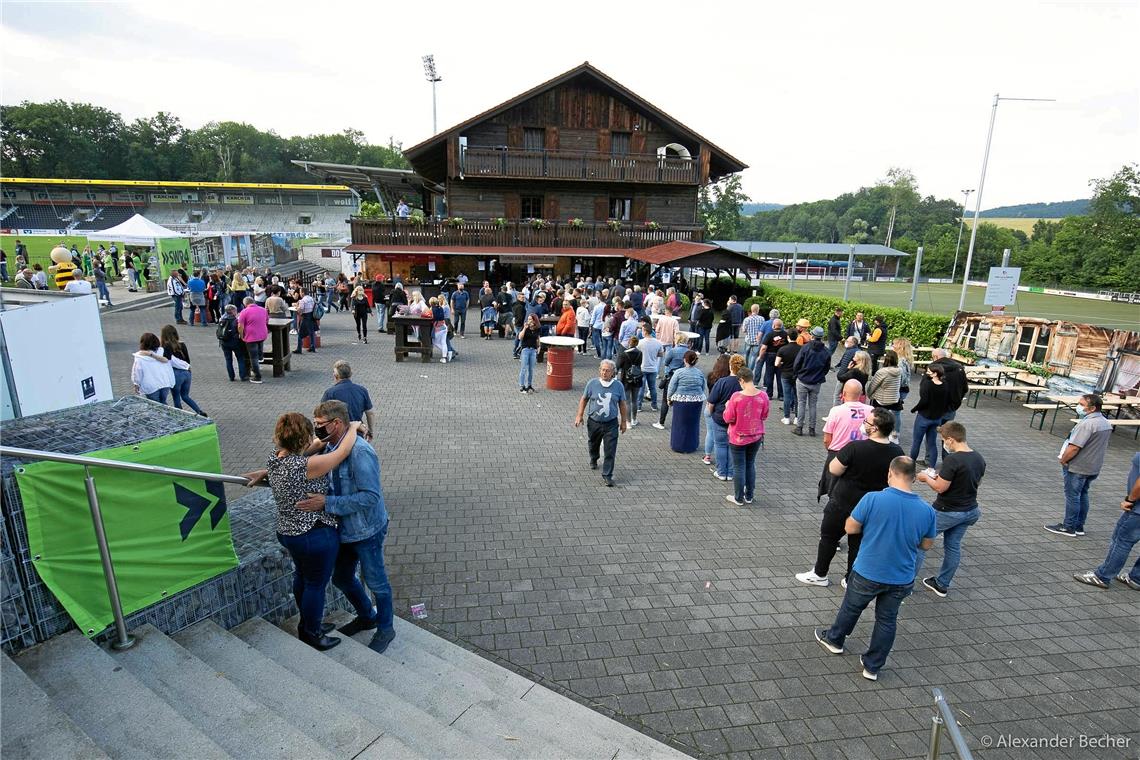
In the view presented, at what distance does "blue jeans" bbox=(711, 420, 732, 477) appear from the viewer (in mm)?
7871

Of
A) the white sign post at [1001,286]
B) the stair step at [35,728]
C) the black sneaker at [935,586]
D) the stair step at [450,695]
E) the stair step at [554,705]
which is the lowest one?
the black sneaker at [935,586]

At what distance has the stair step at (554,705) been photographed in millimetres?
3340

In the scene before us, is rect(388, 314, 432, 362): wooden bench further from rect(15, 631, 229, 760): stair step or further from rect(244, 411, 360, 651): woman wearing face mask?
rect(15, 631, 229, 760): stair step

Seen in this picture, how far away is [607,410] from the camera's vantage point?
7414 millimetres

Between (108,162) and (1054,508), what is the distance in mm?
106667

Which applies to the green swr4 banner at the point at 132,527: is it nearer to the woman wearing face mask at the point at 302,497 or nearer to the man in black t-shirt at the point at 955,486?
the woman wearing face mask at the point at 302,497

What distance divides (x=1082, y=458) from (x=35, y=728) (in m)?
8.52

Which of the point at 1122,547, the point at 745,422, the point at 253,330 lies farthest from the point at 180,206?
the point at 1122,547

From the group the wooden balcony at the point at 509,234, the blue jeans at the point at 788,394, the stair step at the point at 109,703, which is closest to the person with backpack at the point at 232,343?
the stair step at the point at 109,703

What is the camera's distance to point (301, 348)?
1572cm

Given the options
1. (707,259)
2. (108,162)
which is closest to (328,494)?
(707,259)

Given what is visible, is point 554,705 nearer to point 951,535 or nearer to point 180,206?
point 951,535

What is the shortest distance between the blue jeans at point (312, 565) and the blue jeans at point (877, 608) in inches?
141

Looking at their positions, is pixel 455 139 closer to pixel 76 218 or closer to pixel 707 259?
pixel 707 259
